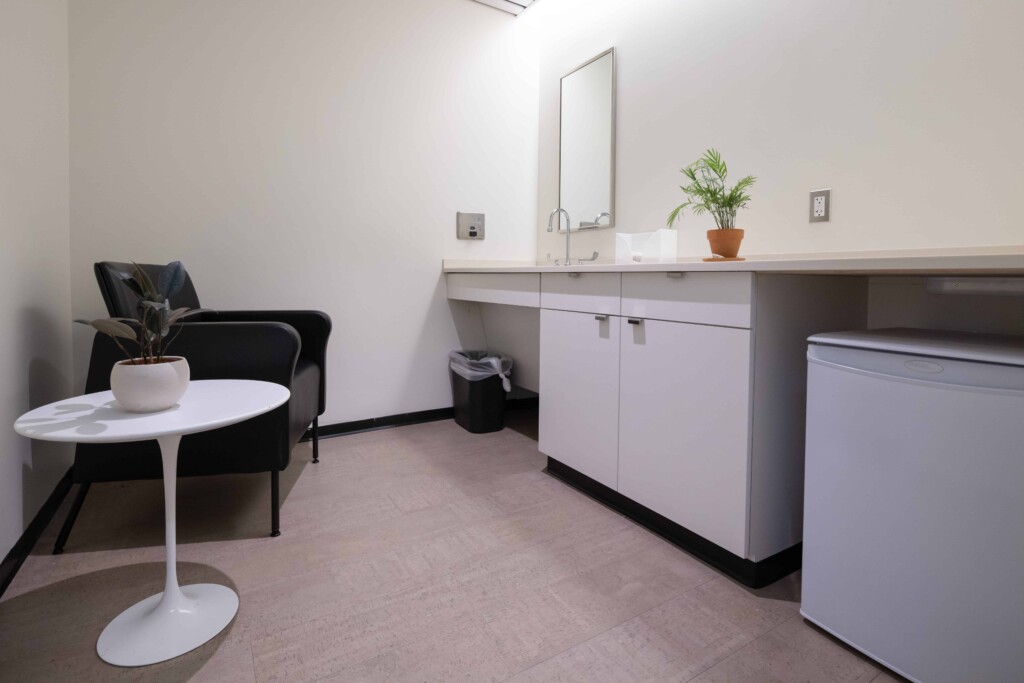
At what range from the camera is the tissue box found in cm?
221

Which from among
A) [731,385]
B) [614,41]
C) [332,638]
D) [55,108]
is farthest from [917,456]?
[55,108]

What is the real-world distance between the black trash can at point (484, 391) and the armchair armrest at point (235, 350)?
1.22m

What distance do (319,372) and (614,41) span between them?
215 centimetres

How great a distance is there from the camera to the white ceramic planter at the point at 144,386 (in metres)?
1.10

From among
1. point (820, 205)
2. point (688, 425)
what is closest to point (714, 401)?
point (688, 425)

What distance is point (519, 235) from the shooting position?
10.6 feet

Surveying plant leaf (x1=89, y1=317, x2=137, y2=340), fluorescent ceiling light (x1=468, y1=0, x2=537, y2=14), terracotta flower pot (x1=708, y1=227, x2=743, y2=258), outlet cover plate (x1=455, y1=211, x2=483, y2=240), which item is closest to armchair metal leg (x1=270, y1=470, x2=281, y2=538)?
plant leaf (x1=89, y1=317, x2=137, y2=340)

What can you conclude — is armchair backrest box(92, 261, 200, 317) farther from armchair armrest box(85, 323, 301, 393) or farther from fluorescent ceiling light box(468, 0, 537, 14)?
fluorescent ceiling light box(468, 0, 537, 14)

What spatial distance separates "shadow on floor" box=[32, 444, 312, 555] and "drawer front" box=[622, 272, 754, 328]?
1430mm

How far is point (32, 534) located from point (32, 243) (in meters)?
0.88

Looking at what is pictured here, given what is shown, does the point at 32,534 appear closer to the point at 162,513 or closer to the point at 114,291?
the point at 162,513

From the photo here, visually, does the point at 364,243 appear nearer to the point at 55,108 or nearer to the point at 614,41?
the point at 55,108

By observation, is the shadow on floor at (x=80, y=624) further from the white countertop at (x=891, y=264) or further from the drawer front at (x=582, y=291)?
the white countertop at (x=891, y=264)

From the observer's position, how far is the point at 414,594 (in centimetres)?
138
